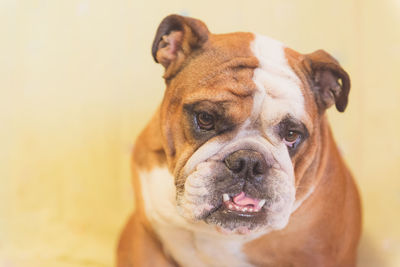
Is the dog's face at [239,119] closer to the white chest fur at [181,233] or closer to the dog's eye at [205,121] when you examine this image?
the dog's eye at [205,121]

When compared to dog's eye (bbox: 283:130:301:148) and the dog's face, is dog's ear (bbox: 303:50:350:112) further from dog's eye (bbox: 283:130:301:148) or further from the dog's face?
dog's eye (bbox: 283:130:301:148)

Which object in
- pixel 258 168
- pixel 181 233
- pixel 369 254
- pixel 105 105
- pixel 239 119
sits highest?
pixel 105 105

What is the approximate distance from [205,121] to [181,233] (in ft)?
1.76

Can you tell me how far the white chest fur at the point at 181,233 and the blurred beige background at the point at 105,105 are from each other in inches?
28.0

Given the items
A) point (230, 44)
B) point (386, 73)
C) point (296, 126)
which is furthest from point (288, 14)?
point (296, 126)

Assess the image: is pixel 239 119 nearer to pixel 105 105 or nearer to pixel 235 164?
pixel 235 164

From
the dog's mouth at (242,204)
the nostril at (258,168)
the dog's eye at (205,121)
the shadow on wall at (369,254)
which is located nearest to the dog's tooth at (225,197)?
the dog's mouth at (242,204)

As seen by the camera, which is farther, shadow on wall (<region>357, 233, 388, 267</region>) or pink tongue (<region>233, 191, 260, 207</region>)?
shadow on wall (<region>357, 233, 388, 267</region>)

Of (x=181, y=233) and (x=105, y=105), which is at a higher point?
(x=105, y=105)

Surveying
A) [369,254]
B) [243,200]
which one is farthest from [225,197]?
[369,254]

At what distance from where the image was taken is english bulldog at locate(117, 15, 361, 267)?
1.88m

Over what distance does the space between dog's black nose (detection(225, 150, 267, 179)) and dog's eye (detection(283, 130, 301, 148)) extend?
170 mm

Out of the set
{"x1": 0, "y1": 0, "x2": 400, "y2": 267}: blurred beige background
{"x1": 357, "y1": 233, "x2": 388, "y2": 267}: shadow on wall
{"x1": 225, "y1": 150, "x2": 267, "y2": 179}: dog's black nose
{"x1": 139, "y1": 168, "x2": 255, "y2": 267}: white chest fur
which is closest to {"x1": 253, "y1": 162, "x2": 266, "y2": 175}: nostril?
{"x1": 225, "y1": 150, "x2": 267, "y2": 179}: dog's black nose

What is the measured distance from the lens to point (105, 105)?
9.75ft
